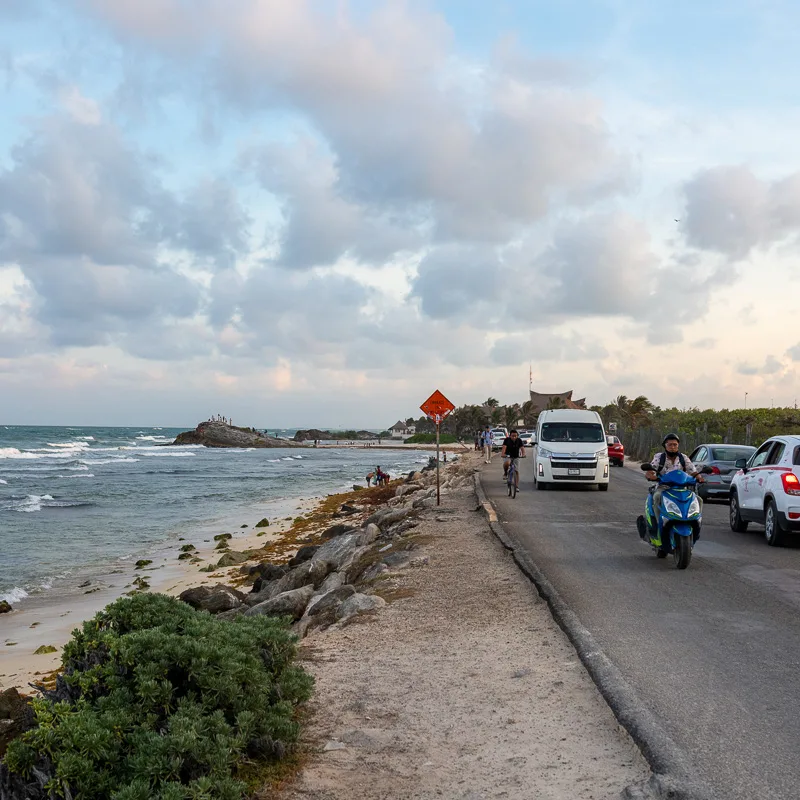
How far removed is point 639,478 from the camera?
1268 inches

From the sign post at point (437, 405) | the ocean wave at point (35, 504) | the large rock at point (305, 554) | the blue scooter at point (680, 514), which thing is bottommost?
the ocean wave at point (35, 504)

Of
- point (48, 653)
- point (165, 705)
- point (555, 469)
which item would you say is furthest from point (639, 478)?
point (165, 705)

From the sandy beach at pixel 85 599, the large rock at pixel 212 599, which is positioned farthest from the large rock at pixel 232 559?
the large rock at pixel 212 599

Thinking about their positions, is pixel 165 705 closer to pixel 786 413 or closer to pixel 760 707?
pixel 760 707

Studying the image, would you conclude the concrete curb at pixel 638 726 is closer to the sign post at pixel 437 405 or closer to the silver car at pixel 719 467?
the sign post at pixel 437 405

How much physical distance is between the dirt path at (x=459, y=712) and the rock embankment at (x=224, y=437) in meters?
122

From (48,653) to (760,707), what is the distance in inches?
411

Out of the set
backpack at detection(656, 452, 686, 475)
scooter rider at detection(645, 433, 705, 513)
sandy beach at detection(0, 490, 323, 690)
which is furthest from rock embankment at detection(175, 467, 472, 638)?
backpack at detection(656, 452, 686, 475)

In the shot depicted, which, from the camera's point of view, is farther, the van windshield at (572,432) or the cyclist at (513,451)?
the van windshield at (572,432)

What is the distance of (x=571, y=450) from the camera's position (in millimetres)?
23953

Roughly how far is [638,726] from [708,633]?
2.76 m

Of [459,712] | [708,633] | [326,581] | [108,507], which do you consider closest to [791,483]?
[708,633]

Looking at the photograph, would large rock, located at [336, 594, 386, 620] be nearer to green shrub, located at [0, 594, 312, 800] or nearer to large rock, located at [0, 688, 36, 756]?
large rock, located at [0, 688, 36, 756]

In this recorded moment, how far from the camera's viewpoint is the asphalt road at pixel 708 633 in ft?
15.3
